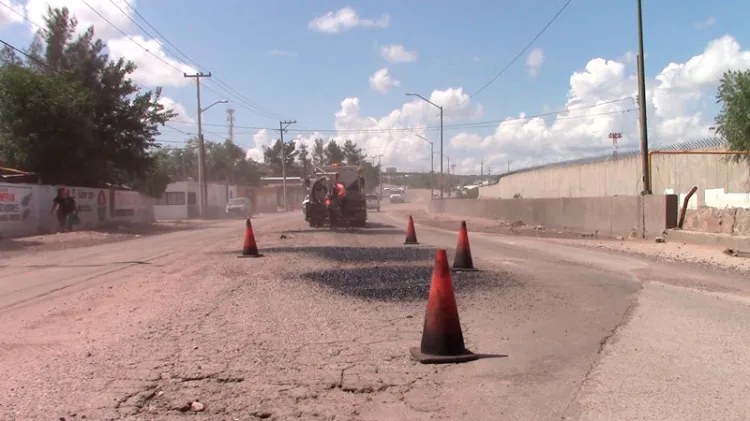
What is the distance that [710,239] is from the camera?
647 inches

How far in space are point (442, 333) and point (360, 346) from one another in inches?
37.1

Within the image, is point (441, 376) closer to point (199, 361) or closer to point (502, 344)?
point (502, 344)

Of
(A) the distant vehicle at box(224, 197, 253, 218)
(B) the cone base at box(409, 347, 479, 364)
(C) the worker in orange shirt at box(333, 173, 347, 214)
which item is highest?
(C) the worker in orange shirt at box(333, 173, 347, 214)

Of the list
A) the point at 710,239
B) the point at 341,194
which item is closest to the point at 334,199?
the point at 341,194

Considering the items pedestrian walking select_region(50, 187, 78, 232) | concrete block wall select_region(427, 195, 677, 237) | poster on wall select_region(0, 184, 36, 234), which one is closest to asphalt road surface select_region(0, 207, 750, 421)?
concrete block wall select_region(427, 195, 677, 237)

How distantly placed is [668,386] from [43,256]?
636 inches

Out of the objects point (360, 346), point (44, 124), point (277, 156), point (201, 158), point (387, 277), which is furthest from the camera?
point (277, 156)

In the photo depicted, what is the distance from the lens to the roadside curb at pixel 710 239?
599 inches

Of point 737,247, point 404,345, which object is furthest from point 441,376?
point 737,247

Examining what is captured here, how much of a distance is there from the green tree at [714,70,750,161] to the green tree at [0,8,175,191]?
25670 millimetres

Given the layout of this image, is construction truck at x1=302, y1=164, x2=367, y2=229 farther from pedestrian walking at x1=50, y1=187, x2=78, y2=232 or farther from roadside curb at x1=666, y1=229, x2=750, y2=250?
roadside curb at x1=666, y1=229, x2=750, y2=250

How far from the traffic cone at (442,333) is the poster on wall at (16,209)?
21.7 m

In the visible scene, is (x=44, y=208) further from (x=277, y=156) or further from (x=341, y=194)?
(x=277, y=156)

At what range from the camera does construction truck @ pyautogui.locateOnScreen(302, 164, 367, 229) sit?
85.0ft
